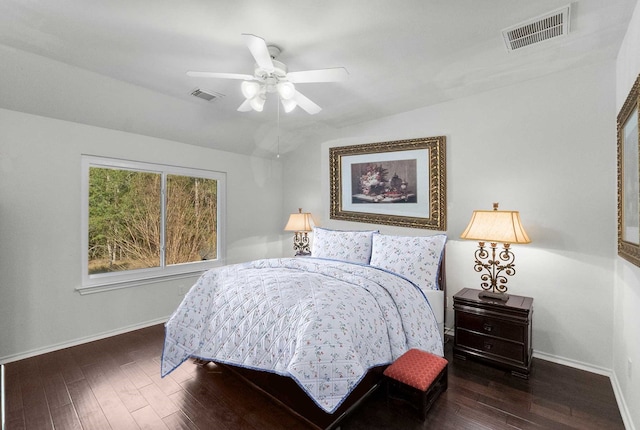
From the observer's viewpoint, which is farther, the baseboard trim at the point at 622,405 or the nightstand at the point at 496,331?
the nightstand at the point at 496,331

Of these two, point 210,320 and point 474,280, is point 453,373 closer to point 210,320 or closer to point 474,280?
point 474,280

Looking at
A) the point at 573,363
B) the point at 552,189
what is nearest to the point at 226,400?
the point at 573,363

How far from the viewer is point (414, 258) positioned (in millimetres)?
3074

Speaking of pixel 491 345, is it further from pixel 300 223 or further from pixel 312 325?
pixel 300 223

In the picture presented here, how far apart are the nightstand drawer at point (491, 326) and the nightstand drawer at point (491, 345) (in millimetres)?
46

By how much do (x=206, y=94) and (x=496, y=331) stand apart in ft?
11.4

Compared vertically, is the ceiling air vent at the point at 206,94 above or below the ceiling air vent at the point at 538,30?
below

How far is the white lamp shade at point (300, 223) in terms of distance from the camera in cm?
449

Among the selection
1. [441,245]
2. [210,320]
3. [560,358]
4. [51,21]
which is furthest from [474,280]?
[51,21]

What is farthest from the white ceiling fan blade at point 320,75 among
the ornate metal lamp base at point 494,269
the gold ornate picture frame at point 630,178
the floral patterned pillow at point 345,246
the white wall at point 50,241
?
the white wall at point 50,241

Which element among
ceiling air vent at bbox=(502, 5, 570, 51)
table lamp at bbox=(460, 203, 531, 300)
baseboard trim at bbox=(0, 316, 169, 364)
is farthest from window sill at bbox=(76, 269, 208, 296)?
ceiling air vent at bbox=(502, 5, 570, 51)

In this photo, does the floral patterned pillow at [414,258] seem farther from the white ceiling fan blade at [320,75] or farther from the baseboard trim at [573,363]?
the white ceiling fan blade at [320,75]

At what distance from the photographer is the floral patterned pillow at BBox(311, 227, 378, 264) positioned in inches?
136

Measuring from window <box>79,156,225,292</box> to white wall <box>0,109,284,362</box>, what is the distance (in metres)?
0.13
